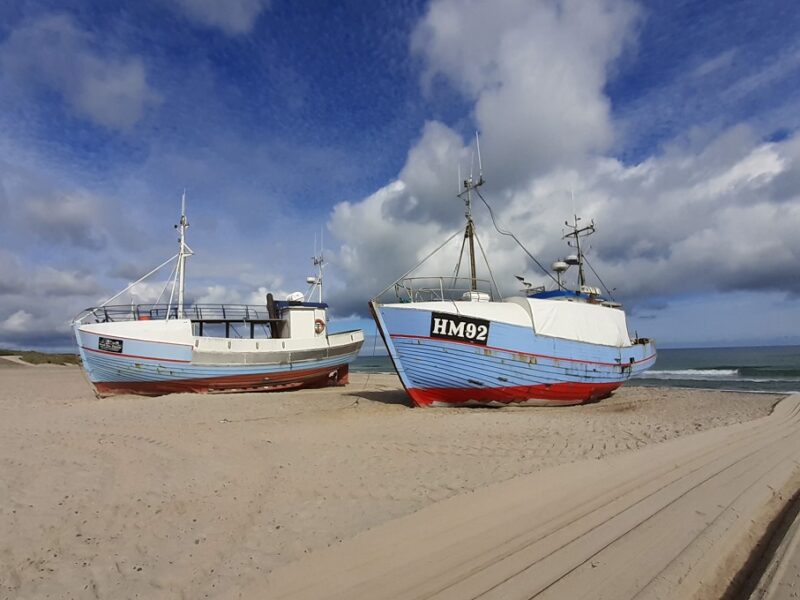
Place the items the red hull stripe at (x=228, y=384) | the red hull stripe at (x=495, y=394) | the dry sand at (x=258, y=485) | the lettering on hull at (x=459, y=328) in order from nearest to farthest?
1. the dry sand at (x=258, y=485)
2. the lettering on hull at (x=459, y=328)
3. the red hull stripe at (x=495, y=394)
4. the red hull stripe at (x=228, y=384)

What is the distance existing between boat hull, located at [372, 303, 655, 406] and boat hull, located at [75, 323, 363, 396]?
970 centimetres

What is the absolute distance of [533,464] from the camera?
22.8 ft

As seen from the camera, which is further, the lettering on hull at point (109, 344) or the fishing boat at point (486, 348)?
the lettering on hull at point (109, 344)

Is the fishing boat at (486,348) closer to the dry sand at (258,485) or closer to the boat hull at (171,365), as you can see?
the dry sand at (258,485)

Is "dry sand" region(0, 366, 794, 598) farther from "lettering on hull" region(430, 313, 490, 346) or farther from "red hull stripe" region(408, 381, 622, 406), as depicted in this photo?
"lettering on hull" region(430, 313, 490, 346)

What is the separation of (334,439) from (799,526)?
7712 mm

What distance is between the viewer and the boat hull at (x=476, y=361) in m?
13.5

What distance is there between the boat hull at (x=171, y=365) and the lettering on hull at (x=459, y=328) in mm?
11516

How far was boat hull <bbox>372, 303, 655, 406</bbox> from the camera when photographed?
1354 cm

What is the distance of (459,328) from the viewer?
13.4 metres

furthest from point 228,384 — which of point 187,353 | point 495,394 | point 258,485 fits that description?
point 258,485

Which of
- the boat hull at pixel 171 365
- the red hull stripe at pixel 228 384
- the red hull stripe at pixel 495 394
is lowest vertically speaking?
the red hull stripe at pixel 495 394

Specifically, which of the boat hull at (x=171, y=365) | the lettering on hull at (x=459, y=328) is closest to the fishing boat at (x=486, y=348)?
the lettering on hull at (x=459, y=328)

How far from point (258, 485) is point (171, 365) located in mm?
15388
